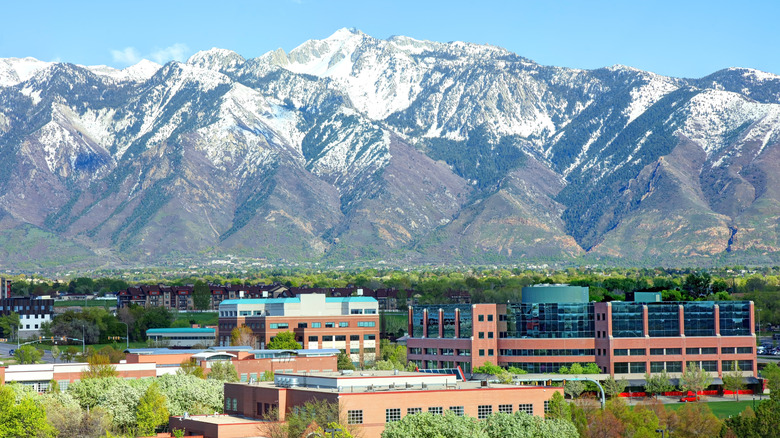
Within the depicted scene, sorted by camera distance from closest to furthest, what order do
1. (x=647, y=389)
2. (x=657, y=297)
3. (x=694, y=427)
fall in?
(x=694, y=427), (x=647, y=389), (x=657, y=297)

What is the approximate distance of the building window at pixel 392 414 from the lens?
97250 millimetres

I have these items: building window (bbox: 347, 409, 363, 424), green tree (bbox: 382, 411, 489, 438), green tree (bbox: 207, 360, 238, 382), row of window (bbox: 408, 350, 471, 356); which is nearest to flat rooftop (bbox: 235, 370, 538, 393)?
building window (bbox: 347, 409, 363, 424)

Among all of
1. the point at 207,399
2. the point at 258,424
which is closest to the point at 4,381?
the point at 207,399

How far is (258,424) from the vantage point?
99.8m

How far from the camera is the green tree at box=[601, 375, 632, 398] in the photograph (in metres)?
160

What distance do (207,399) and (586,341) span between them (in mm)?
69326

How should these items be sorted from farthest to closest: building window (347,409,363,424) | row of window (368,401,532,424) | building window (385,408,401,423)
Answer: building window (385,408,401,423)
row of window (368,401,532,424)
building window (347,409,363,424)

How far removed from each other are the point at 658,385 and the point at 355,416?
256 feet

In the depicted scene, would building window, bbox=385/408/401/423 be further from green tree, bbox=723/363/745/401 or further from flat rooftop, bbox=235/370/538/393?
green tree, bbox=723/363/745/401

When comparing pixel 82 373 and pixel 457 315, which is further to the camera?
pixel 457 315

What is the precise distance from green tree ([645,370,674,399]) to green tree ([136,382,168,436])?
7240 centimetres

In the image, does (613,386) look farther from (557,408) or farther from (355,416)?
(355,416)

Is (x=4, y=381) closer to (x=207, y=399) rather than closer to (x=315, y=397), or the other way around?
(x=207, y=399)

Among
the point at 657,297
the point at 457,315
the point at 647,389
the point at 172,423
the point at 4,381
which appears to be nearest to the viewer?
the point at 172,423
